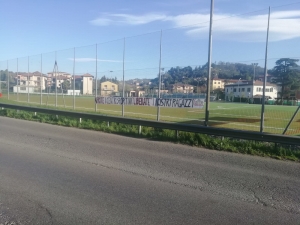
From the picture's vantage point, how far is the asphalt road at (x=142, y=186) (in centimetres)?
495

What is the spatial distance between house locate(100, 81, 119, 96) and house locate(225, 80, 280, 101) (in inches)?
328

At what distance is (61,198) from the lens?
5.62 meters

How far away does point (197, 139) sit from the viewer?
12375 mm

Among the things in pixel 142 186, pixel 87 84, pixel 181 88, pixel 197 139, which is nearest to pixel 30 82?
pixel 87 84

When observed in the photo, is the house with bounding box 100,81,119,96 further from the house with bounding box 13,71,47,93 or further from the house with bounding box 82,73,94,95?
the house with bounding box 13,71,47,93

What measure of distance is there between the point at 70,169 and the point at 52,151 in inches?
97.1

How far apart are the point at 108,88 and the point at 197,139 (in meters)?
12.3

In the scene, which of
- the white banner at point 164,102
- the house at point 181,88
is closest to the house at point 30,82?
the white banner at point 164,102

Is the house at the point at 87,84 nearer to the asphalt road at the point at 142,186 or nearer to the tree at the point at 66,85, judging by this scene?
the tree at the point at 66,85

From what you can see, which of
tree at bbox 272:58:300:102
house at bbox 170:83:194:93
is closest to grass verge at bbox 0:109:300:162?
tree at bbox 272:58:300:102

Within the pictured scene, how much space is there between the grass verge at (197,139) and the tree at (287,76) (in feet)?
12.7

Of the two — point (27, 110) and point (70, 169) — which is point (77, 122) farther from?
point (70, 169)

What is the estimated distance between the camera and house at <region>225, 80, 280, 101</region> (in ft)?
47.3

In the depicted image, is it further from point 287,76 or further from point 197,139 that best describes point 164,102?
point 287,76
